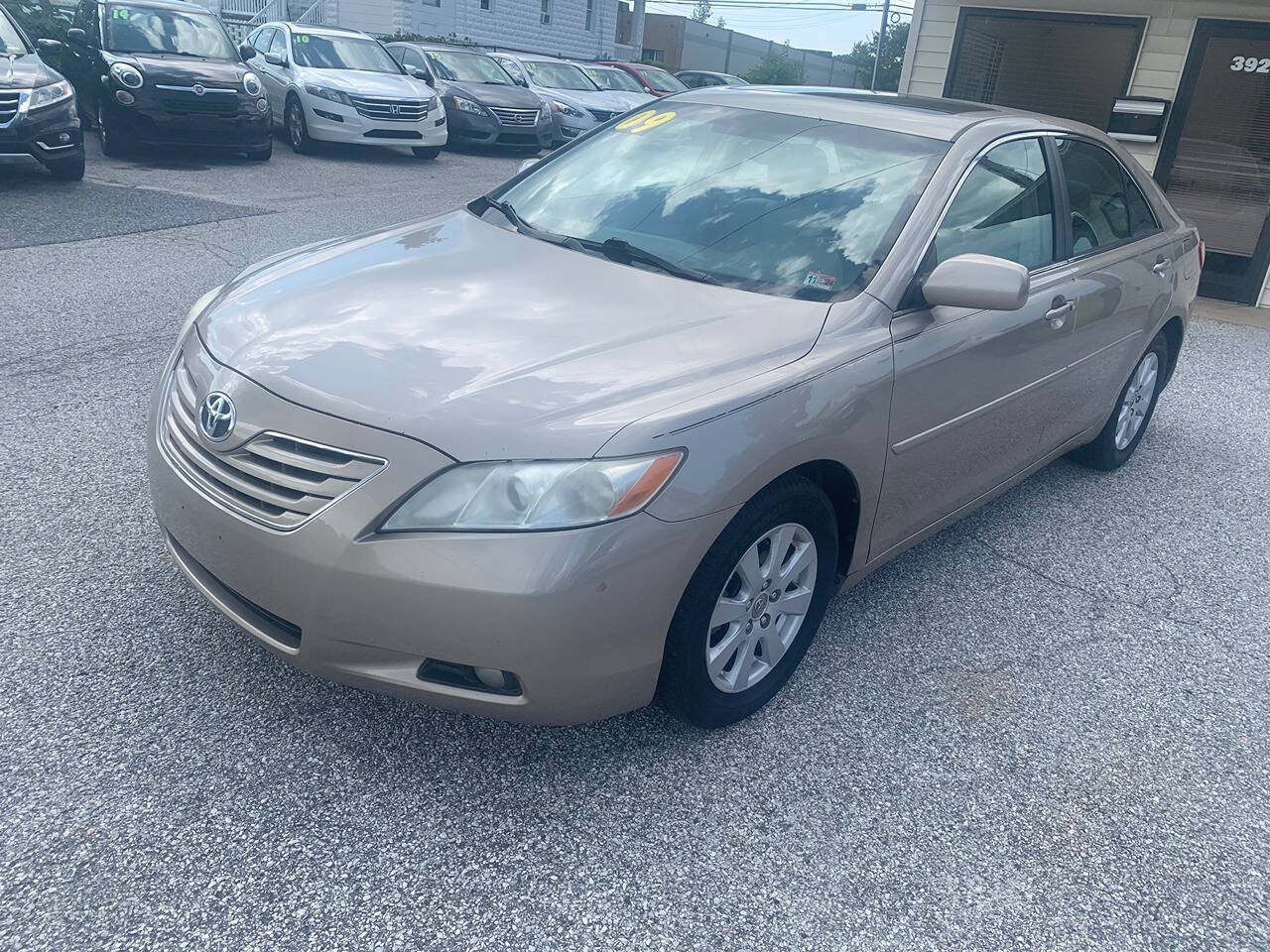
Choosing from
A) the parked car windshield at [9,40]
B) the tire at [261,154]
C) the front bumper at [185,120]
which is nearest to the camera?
the parked car windshield at [9,40]

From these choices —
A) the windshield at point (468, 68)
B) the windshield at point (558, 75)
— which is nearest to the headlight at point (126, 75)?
the windshield at point (468, 68)

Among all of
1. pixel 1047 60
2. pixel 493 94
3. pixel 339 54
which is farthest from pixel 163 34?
pixel 1047 60

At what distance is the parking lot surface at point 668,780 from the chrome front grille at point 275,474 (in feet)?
2.07

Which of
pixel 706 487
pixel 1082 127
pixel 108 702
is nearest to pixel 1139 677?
pixel 706 487

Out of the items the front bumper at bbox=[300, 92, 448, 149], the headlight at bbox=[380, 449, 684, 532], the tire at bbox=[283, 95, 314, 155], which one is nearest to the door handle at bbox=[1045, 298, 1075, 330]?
the headlight at bbox=[380, 449, 684, 532]

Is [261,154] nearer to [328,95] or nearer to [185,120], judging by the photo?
[185,120]

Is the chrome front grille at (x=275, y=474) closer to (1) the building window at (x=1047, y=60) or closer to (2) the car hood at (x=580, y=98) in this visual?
(1) the building window at (x=1047, y=60)

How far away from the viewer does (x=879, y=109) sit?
372 centimetres

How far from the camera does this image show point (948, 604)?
146 inches

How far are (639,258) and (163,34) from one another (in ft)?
37.4

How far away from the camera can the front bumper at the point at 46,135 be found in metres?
8.89

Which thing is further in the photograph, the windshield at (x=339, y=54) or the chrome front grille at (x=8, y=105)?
the windshield at (x=339, y=54)

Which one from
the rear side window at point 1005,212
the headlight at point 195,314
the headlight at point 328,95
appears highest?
the rear side window at point 1005,212

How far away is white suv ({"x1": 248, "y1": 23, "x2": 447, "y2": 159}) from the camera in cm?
1348
